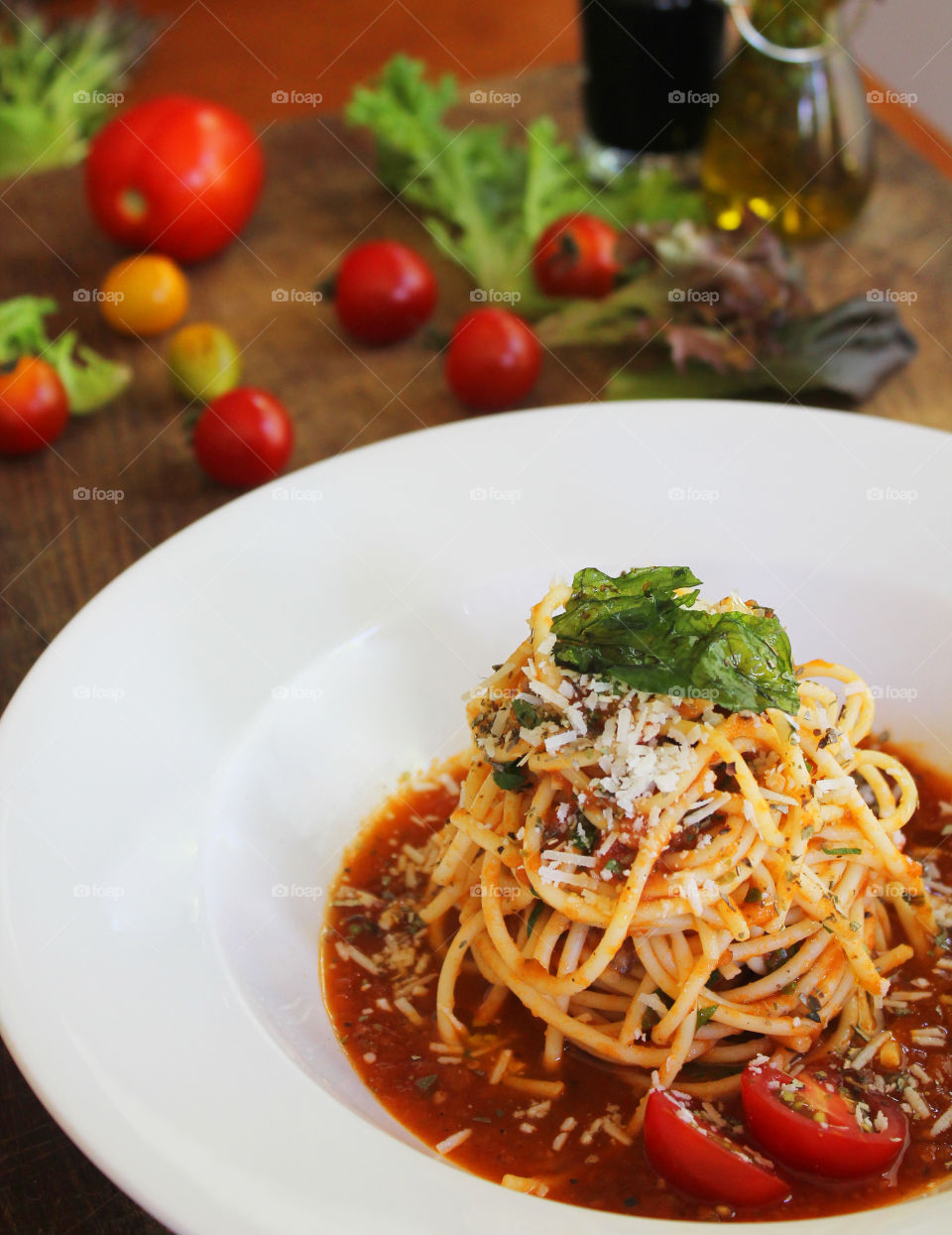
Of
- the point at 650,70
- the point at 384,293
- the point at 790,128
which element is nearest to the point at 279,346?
the point at 384,293

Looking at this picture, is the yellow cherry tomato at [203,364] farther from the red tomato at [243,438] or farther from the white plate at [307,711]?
the white plate at [307,711]

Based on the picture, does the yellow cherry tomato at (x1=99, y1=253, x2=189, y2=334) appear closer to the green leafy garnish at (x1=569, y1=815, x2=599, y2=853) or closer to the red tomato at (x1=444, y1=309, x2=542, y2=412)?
the red tomato at (x1=444, y1=309, x2=542, y2=412)

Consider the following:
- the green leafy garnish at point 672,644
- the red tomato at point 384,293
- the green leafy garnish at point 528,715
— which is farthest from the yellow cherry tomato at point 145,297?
the green leafy garnish at point 528,715

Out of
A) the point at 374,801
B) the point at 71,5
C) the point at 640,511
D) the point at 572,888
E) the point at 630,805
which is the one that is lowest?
the point at 374,801

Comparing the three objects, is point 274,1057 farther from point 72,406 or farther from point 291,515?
point 72,406

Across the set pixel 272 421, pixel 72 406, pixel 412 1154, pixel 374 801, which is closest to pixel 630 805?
pixel 412 1154

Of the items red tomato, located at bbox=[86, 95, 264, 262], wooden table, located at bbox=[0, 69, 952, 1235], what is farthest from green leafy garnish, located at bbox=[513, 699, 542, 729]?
red tomato, located at bbox=[86, 95, 264, 262]
